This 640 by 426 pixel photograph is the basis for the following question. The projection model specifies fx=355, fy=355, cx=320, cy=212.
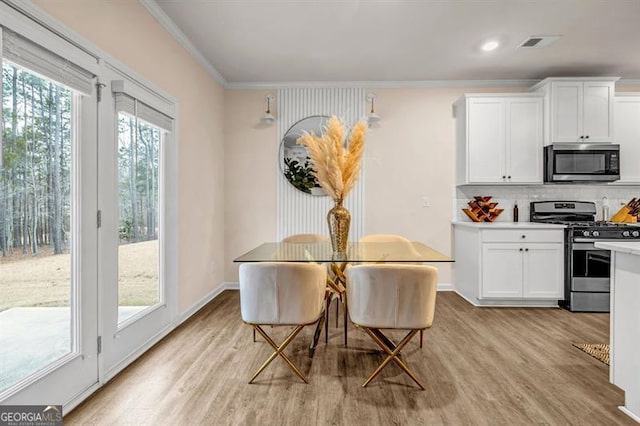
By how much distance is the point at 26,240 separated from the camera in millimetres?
1679

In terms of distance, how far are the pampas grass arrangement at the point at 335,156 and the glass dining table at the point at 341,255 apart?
446mm

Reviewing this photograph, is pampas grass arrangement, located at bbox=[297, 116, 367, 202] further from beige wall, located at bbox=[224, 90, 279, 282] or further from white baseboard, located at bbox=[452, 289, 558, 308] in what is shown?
white baseboard, located at bbox=[452, 289, 558, 308]

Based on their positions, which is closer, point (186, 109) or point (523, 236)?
point (186, 109)

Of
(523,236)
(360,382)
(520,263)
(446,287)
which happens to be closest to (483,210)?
(523,236)

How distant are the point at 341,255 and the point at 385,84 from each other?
9.88 feet

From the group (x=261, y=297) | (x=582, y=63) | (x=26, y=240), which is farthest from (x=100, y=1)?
(x=582, y=63)

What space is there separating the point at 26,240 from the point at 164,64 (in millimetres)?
1918

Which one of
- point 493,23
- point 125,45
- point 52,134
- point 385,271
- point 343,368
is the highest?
point 493,23

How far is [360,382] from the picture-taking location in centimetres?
220

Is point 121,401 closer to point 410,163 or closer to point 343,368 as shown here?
point 343,368

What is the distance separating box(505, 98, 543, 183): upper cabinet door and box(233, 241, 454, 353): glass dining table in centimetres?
210

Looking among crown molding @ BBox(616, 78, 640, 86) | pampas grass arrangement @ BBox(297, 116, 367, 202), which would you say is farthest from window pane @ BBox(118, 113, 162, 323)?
crown molding @ BBox(616, 78, 640, 86)

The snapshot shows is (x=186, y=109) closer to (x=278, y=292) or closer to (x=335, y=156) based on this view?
(x=335, y=156)

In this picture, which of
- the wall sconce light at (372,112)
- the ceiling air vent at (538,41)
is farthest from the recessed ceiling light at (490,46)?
A: the wall sconce light at (372,112)
